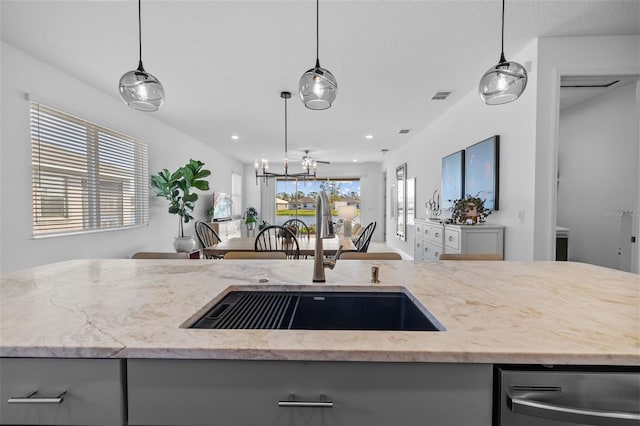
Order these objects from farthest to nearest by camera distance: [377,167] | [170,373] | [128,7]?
[377,167], [128,7], [170,373]

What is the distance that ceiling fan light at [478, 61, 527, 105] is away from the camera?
1609 mm

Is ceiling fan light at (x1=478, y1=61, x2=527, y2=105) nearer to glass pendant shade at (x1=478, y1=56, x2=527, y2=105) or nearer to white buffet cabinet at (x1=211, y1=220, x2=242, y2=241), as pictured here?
glass pendant shade at (x1=478, y1=56, x2=527, y2=105)

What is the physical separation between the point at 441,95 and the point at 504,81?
2.42m

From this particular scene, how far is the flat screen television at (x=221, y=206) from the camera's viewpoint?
709 cm

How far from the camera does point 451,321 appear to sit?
82cm

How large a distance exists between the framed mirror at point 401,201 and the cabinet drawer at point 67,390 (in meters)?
6.62

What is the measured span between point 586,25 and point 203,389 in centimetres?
353

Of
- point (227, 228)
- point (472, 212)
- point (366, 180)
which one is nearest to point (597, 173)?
point (472, 212)

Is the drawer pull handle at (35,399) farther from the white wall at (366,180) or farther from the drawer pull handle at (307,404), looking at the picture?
the white wall at (366,180)

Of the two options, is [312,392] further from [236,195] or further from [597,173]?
[236,195]

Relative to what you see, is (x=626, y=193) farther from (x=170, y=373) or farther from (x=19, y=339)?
(x=19, y=339)

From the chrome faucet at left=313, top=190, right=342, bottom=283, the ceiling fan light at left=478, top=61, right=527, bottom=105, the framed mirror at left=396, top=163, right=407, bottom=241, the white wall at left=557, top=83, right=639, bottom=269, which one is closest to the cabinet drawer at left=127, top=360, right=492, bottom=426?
the chrome faucet at left=313, top=190, right=342, bottom=283

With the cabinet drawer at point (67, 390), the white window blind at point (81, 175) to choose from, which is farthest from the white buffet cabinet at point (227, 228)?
the cabinet drawer at point (67, 390)

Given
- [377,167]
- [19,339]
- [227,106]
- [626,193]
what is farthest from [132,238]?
[377,167]
